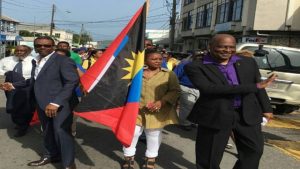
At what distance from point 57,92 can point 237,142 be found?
7.13 feet

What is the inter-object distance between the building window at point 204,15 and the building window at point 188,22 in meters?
3.35

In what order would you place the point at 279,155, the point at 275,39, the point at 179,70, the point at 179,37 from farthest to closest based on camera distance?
the point at 179,37 → the point at 275,39 → the point at 179,70 → the point at 279,155

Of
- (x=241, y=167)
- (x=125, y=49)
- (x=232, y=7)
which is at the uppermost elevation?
(x=232, y=7)

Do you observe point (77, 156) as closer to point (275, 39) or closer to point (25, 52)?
point (25, 52)

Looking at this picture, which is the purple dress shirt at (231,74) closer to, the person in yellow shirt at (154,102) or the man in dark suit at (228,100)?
the man in dark suit at (228,100)

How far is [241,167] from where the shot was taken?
444 centimetres

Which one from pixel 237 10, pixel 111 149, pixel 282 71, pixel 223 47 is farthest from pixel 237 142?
pixel 237 10

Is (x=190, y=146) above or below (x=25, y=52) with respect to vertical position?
below

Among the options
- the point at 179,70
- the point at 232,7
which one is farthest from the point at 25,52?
the point at 232,7

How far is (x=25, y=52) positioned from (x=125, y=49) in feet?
10.6

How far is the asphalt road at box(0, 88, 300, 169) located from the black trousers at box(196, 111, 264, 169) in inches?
58.4

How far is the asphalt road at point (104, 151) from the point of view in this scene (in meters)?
5.94

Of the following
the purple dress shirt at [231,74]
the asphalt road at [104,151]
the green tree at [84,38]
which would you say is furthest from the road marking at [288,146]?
the green tree at [84,38]

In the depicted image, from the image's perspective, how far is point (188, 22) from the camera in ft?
166
